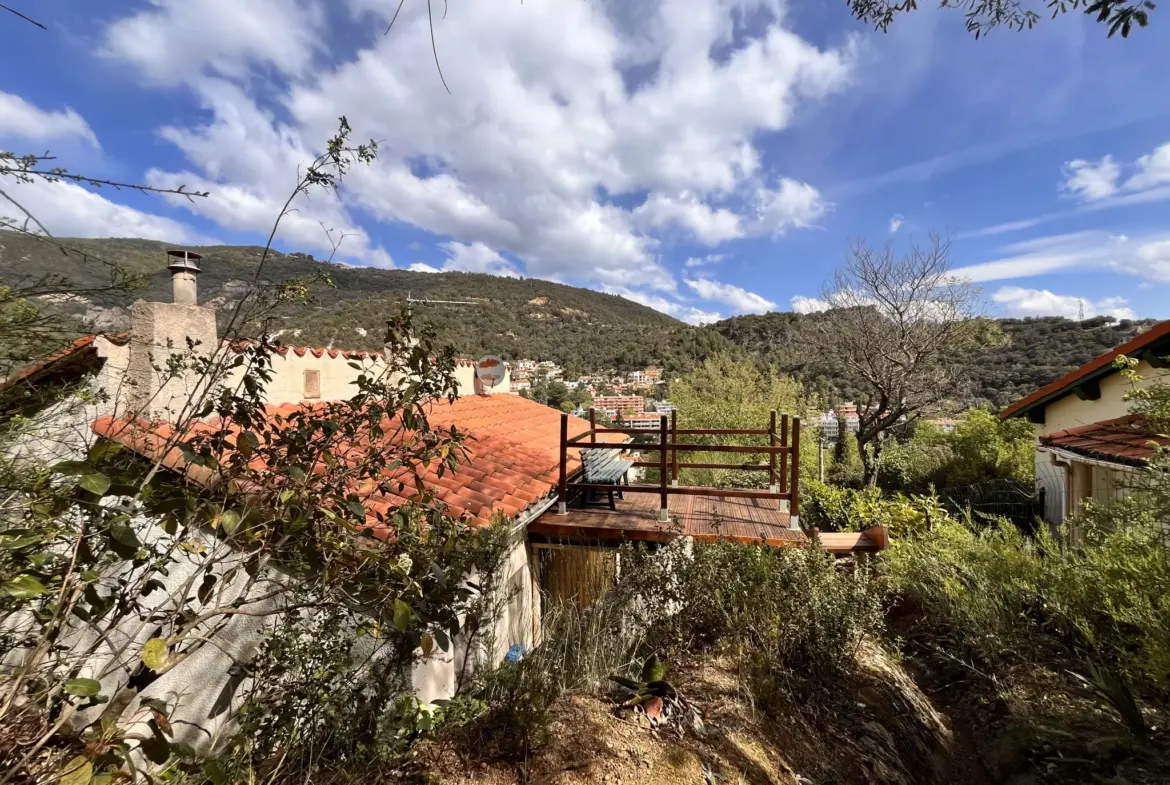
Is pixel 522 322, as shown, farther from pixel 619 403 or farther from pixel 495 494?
pixel 495 494

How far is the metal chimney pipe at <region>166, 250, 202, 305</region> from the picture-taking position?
5.52m

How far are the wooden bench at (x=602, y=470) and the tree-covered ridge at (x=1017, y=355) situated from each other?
1088 cm

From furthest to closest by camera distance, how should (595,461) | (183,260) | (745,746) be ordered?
(595,461) → (183,260) → (745,746)

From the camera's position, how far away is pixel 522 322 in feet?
167

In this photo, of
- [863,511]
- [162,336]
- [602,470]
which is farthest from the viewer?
[863,511]

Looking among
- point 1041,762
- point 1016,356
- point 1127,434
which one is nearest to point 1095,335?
point 1016,356

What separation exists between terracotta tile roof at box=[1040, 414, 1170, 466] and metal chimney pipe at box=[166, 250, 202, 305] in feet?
33.8

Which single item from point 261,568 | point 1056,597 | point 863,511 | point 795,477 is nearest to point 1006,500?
point 863,511

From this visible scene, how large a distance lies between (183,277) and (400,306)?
448 centimetres

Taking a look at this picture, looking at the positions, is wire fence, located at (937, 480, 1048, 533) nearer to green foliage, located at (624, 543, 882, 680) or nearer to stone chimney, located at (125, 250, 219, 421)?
green foliage, located at (624, 543, 882, 680)

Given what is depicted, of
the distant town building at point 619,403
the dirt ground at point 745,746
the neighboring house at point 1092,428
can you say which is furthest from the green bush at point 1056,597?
the distant town building at point 619,403

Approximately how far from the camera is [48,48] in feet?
Answer: 7.43

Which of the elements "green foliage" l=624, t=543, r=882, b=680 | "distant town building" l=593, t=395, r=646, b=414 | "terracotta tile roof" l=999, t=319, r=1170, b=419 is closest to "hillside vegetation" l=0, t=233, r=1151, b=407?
"green foliage" l=624, t=543, r=882, b=680

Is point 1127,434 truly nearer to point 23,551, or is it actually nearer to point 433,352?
point 433,352
